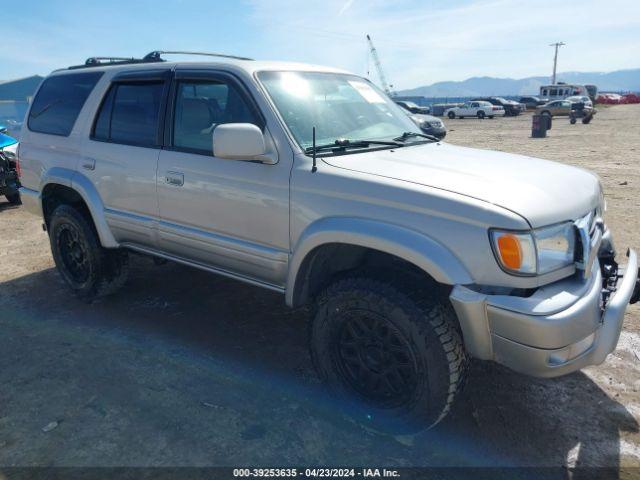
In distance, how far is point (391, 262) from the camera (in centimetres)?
274

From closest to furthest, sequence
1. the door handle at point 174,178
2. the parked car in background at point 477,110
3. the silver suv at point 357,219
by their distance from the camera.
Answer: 1. the silver suv at point 357,219
2. the door handle at point 174,178
3. the parked car in background at point 477,110

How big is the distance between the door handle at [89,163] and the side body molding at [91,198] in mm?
94

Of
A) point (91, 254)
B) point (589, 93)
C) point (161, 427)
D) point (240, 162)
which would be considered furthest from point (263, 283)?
point (589, 93)

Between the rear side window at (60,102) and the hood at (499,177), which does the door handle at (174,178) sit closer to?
the hood at (499,177)

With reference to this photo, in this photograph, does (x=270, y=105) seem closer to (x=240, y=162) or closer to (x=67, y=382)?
(x=240, y=162)

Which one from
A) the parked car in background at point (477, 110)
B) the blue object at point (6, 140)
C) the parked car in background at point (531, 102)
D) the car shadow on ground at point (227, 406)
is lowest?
the car shadow on ground at point (227, 406)

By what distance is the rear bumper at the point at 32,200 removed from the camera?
4555 mm

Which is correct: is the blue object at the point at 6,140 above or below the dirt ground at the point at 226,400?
above

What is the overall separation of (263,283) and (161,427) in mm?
1010

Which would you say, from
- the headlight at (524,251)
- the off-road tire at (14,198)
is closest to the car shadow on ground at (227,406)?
the headlight at (524,251)

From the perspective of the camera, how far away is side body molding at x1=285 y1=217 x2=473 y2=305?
7.46ft

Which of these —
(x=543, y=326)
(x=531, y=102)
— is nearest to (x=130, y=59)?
(x=543, y=326)

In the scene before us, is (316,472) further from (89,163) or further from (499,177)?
(89,163)

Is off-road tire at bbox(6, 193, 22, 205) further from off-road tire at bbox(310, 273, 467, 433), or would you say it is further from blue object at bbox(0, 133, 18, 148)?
off-road tire at bbox(310, 273, 467, 433)
